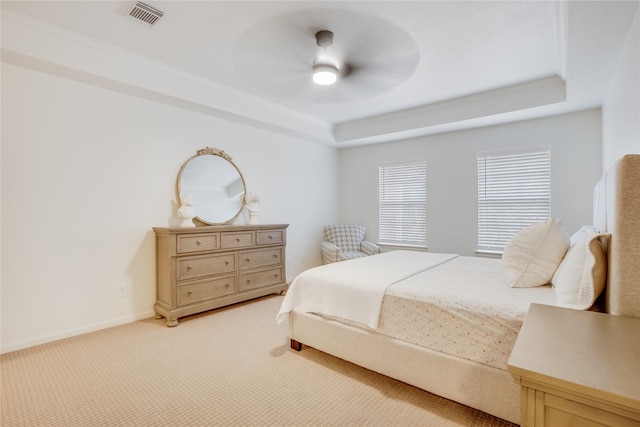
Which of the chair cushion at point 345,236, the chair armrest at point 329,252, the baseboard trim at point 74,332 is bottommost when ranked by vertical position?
the baseboard trim at point 74,332

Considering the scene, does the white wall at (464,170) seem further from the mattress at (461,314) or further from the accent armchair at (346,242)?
the mattress at (461,314)

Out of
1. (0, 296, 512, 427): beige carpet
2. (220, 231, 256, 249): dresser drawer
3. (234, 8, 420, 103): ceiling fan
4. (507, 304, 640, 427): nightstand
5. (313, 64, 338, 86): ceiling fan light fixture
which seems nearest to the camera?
(507, 304, 640, 427): nightstand

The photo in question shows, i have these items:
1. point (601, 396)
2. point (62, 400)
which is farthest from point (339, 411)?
point (62, 400)

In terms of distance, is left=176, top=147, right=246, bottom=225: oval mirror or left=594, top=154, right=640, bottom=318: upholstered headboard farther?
left=176, top=147, right=246, bottom=225: oval mirror

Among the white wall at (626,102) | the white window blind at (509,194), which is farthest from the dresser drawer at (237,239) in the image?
the white wall at (626,102)

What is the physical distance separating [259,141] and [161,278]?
222 centimetres

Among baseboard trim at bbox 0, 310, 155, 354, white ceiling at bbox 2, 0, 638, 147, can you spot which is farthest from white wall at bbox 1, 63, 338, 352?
white ceiling at bbox 2, 0, 638, 147

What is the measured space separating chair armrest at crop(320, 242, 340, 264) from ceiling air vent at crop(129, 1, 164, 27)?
3.47 metres

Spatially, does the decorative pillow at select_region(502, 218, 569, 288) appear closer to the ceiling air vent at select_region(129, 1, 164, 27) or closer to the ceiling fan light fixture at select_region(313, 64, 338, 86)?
the ceiling fan light fixture at select_region(313, 64, 338, 86)

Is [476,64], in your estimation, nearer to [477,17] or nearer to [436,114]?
[477,17]

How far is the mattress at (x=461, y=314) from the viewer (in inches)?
60.7

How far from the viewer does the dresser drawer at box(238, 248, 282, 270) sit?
364 cm

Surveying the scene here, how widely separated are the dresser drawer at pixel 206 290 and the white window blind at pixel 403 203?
9.28 feet

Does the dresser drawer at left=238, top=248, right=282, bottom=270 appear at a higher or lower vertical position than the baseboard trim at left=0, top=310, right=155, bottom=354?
higher
